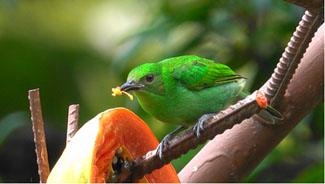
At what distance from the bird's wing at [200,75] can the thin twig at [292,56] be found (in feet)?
1.48

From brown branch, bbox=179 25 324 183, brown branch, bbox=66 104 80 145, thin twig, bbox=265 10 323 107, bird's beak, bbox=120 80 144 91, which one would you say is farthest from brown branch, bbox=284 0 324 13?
bird's beak, bbox=120 80 144 91

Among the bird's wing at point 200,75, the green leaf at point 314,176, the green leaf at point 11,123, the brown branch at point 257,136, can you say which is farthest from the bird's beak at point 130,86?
the green leaf at point 11,123

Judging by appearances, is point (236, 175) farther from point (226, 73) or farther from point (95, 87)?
point (95, 87)

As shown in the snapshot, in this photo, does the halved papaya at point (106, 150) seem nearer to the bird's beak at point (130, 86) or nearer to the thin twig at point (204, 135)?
the thin twig at point (204, 135)

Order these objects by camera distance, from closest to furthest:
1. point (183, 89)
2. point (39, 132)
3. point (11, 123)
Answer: point (39, 132) < point (183, 89) < point (11, 123)

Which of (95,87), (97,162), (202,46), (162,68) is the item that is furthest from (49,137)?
(97,162)

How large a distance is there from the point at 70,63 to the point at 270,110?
328 centimetres

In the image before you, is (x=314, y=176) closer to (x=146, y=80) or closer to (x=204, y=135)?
(x=146, y=80)

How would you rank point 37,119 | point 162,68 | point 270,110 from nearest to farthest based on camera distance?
point 37,119
point 270,110
point 162,68

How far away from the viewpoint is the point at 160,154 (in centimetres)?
158

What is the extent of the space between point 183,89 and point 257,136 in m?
0.47

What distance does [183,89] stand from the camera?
2510 mm

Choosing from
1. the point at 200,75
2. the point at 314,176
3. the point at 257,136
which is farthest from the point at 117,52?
the point at 257,136

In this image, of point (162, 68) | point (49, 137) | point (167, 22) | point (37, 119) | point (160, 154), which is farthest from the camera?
point (49, 137)
